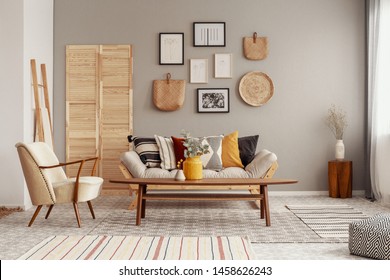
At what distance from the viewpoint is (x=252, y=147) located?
7.17 meters

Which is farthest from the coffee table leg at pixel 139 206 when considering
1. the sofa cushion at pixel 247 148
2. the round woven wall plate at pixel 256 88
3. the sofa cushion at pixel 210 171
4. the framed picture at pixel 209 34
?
the framed picture at pixel 209 34

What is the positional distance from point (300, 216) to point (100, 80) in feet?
11.7

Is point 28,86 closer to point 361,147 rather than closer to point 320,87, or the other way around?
point 320,87

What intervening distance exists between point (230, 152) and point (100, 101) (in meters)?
2.10

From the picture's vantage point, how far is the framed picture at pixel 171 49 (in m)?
7.80

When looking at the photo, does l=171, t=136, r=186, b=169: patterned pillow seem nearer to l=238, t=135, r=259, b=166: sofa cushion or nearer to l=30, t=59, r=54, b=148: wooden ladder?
l=238, t=135, r=259, b=166: sofa cushion

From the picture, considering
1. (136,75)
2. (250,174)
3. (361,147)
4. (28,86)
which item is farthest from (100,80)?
(361,147)

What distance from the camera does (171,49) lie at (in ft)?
25.6

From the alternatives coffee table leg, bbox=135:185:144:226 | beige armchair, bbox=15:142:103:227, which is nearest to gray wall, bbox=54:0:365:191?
coffee table leg, bbox=135:185:144:226

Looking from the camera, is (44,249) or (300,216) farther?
(300,216)

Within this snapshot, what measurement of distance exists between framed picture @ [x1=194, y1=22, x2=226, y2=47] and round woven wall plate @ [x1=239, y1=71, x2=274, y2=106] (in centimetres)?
62

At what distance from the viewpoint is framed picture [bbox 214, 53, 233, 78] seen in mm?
7801

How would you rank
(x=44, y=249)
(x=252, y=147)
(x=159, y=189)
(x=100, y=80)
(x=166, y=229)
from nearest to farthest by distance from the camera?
(x=44, y=249) < (x=166, y=229) < (x=159, y=189) < (x=252, y=147) < (x=100, y=80)

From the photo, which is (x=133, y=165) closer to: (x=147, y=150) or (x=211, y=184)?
(x=147, y=150)
